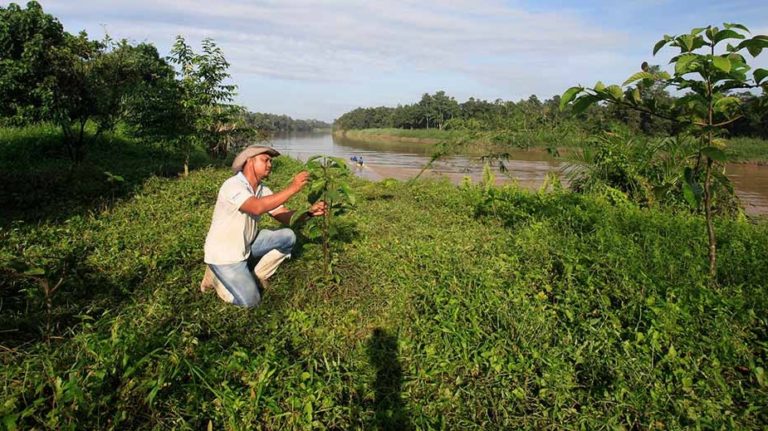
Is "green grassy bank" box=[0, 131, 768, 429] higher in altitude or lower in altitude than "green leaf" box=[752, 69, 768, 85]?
lower

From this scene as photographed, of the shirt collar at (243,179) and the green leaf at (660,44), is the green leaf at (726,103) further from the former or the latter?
the shirt collar at (243,179)

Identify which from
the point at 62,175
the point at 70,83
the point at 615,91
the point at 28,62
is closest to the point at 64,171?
the point at 62,175

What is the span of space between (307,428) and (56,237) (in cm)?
374

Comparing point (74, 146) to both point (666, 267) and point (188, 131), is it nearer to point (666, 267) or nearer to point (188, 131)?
point (188, 131)

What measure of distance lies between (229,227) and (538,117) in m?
7.51

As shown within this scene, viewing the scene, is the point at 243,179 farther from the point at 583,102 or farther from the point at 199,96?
the point at 199,96

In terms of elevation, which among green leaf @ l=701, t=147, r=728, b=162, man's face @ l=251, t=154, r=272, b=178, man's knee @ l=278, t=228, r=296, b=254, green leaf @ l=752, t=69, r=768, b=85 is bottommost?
man's knee @ l=278, t=228, r=296, b=254

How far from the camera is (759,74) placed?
6.64 feet

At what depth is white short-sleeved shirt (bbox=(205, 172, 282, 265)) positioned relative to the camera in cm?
293

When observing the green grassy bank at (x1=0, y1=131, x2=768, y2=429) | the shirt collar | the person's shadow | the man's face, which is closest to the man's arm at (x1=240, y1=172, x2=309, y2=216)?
the shirt collar

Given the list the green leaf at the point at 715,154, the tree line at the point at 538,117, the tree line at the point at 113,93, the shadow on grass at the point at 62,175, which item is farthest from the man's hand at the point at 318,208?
the tree line at the point at 113,93

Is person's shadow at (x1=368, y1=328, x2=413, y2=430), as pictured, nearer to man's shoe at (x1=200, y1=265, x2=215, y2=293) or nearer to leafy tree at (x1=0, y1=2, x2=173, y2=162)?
man's shoe at (x1=200, y1=265, x2=215, y2=293)

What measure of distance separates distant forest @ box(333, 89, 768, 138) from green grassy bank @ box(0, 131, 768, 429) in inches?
47.4

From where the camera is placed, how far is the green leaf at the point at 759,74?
2.00 m
